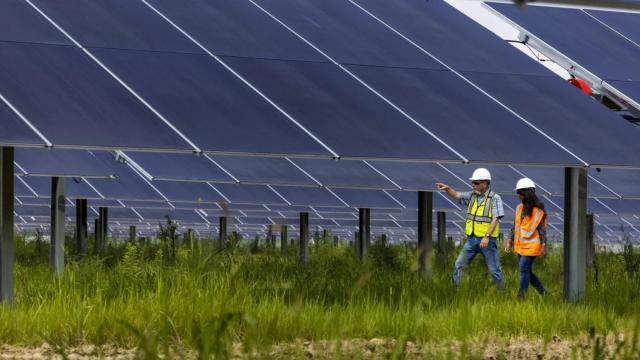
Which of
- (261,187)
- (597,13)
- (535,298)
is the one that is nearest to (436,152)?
(535,298)

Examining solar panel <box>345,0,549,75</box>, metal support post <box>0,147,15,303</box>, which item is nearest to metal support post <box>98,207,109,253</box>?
solar panel <box>345,0,549,75</box>

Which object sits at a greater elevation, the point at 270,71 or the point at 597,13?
the point at 597,13

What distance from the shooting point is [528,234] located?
622 inches

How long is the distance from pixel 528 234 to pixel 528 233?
1.6 inches

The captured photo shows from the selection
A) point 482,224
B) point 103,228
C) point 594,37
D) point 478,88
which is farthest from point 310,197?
point 478,88

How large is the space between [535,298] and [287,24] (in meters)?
4.35

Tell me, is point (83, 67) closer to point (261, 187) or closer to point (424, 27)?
point (424, 27)

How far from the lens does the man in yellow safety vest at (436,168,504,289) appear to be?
629 inches

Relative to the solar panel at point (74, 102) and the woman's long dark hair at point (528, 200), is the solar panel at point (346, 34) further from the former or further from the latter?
the solar panel at point (74, 102)

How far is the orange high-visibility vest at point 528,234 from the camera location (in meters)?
15.6

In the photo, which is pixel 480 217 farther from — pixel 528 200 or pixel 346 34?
pixel 346 34

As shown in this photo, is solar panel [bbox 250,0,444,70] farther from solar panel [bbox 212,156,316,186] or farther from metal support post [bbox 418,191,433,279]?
solar panel [bbox 212,156,316,186]

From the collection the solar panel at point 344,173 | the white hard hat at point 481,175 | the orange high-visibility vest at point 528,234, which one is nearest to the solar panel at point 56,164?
the solar panel at point 344,173

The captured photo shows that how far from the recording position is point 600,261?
23.3 metres
